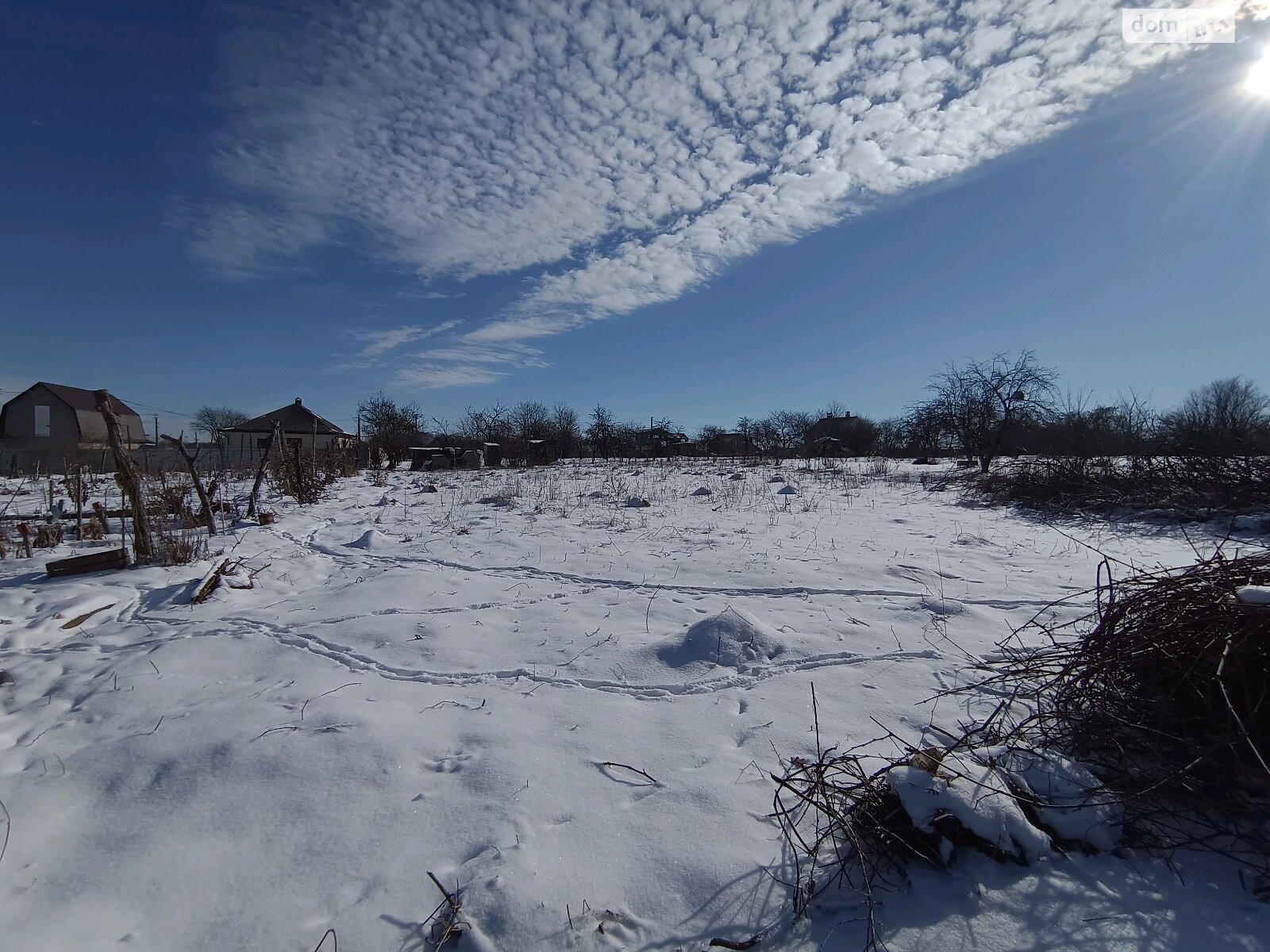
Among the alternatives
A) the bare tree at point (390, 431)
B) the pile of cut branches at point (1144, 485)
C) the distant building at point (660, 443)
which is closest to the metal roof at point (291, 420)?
the bare tree at point (390, 431)

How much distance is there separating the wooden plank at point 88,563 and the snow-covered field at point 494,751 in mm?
134

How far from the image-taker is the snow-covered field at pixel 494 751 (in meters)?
1.50

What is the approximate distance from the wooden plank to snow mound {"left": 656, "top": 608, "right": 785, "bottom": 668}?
527 cm

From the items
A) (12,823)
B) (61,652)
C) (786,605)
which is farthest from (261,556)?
(786,605)

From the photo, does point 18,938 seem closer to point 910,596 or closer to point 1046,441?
point 910,596

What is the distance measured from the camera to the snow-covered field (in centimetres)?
150

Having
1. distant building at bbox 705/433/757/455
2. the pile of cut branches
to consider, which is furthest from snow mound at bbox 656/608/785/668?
distant building at bbox 705/433/757/455

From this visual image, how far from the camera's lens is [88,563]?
192 inches

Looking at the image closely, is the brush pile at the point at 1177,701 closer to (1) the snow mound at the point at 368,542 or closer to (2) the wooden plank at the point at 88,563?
(1) the snow mound at the point at 368,542

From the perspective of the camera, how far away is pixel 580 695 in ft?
9.14

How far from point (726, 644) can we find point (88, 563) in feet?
18.9

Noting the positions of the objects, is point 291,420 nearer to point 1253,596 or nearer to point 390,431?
point 390,431

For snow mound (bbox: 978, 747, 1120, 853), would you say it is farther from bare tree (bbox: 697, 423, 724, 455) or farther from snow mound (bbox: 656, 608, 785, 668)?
bare tree (bbox: 697, 423, 724, 455)

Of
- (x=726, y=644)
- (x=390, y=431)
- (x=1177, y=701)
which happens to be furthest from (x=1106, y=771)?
(x=390, y=431)
